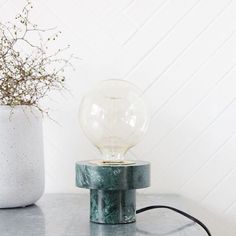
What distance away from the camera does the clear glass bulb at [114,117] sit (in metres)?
1.00

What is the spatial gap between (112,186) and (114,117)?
0.14 meters

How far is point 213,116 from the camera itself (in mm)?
1370

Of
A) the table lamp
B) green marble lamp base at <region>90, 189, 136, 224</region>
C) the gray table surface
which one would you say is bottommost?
the gray table surface

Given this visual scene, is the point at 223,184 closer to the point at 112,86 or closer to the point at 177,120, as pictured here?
the point at 177,120

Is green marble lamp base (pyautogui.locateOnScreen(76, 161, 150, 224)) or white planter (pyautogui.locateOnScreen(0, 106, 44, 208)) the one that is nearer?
green marble lamp base (pyautogui.locateOnScreen(76, 161, 150, 224))

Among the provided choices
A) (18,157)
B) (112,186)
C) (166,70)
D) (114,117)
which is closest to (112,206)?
(112,186)

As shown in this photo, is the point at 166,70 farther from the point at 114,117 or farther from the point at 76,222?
the point at 76,222

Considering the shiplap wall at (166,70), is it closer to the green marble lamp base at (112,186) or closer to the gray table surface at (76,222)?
the gray table surface at (76,222)

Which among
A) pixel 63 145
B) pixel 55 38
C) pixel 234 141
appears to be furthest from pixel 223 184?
pixel 55 38

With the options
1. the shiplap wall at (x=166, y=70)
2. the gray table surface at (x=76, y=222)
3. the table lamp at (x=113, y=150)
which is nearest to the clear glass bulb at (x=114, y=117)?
the table lamp at (x=113, y=150)

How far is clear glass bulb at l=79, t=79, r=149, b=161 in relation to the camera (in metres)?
1.00

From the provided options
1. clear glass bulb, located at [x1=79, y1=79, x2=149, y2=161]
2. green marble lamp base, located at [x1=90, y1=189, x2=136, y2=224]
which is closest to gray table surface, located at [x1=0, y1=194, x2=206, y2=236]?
green marble lamp base, located at [x1=90, y1=189, x2=136, y2=224]

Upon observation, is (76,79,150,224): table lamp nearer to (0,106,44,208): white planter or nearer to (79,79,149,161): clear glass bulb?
(79,79,149,161): clear glass bulb

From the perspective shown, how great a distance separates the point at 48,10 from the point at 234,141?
0.61m
